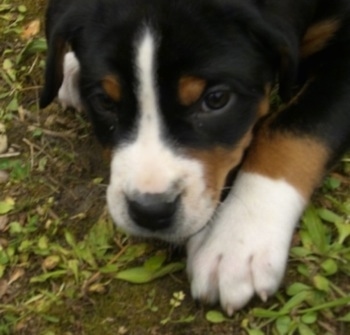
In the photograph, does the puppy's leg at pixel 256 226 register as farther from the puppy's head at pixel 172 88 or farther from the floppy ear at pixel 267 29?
the floppy ear at pixel 267 29

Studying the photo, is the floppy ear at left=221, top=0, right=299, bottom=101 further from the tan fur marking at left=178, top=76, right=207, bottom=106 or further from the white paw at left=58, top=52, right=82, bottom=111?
the white paw at left=58, top=52, right=82, bottom=111

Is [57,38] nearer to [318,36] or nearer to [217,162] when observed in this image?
[217,162]

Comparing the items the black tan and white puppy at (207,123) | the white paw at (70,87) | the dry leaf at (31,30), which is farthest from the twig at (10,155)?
the dry leaf at (31,30)

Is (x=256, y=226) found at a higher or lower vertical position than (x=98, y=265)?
higher

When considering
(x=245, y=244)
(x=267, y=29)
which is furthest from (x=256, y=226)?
(x=267, y=29)

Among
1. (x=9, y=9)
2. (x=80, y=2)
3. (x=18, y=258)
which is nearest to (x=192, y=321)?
(x=18, y=258)

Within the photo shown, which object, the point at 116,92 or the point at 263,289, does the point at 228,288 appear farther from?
the point at 116,92
